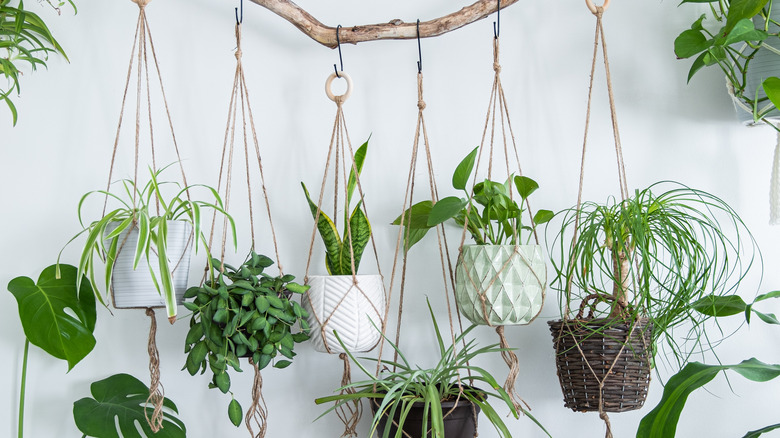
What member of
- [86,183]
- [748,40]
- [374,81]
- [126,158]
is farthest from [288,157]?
[748,40]

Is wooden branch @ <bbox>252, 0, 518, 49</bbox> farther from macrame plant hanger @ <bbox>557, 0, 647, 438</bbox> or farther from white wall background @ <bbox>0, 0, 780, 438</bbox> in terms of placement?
macrame plant hanger @ <bbox>557, 0, 647, 438</bbox>

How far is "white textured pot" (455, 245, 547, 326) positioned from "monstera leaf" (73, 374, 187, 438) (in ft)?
2.29

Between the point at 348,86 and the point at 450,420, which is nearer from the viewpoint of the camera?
the point at 450,420

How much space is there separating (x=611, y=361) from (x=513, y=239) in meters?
0.29

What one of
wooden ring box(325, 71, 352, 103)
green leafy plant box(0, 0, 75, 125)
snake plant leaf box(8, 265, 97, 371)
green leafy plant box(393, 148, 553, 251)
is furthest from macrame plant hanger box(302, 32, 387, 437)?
green leafy plant box(0, 0, 75, 125)

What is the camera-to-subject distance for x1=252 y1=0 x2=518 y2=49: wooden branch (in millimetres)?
1322

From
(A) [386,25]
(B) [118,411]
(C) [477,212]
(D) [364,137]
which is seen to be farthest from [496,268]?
(B) [118,411]

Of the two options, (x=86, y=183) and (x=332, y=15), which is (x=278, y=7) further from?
(x=86, y=183)

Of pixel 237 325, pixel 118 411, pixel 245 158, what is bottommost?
pixel 118 411

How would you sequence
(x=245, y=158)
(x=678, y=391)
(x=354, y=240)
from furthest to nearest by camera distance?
(x=245, y=158), (x=354, y=240), (x=678, y=391)

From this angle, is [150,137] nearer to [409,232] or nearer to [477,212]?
[409,232]

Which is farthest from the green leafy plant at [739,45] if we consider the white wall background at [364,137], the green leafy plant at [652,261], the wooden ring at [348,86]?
the wooden ring at [348,86]

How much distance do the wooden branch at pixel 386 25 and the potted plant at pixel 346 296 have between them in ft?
1.22

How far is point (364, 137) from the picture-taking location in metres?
1.42
